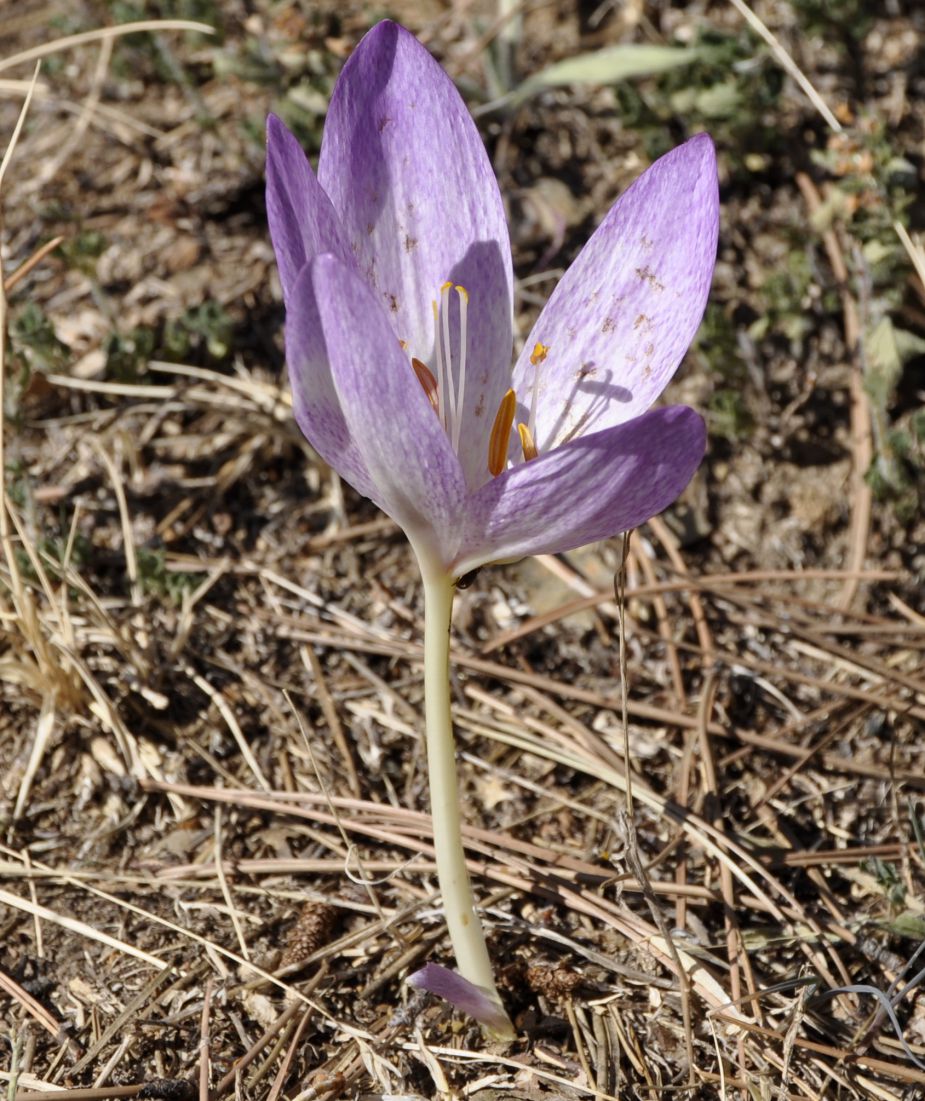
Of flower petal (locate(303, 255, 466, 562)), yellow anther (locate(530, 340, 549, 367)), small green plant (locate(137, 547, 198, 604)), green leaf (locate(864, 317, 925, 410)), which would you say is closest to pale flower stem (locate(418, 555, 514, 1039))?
flower petal (locate(303, 255, 466, 562))

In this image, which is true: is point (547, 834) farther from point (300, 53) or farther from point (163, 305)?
point (300, 53)

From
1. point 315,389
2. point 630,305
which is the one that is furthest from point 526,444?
point 315,389

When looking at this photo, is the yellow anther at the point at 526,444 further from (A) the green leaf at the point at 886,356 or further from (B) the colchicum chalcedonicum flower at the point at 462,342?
(A) the green leaf at the point at 886,356

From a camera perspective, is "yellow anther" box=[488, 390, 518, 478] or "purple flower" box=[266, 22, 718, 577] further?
"yellow anther" box=[488, 390, 518, 478]

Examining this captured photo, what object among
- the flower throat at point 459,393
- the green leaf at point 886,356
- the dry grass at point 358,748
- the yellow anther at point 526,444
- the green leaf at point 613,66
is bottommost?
the dry grass at point 358,748

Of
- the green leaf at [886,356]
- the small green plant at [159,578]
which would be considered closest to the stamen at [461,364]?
the small green plant at [159,578]

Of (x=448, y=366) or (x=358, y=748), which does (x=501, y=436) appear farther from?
(x=358, y=748)

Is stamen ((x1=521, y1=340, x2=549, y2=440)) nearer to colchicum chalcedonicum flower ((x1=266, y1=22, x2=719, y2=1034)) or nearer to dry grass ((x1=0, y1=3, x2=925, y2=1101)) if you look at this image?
colchicum chalcedonicum flower ((x1=266, y1=22, x2=719, y2=1034))

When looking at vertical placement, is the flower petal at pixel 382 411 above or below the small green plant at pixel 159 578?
above
